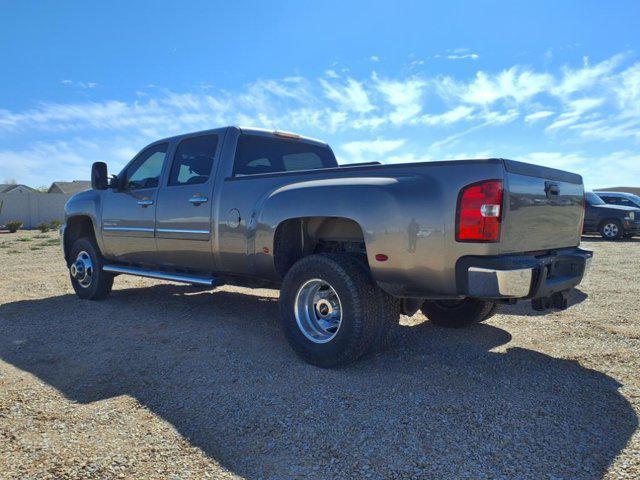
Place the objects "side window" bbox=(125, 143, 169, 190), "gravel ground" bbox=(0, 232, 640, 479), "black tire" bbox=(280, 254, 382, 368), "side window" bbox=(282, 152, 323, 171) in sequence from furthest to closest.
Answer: "side window" bbox=(125, 143, 169, 190) → "side window" bbox=(282, 152, 323, 171) → "black tire" bbox=(280, 254, 382, 368) → "gravel ground" bbox=(0, 232, 640, 479)

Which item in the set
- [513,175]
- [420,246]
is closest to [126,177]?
[420,246]

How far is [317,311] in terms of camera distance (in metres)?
4.09

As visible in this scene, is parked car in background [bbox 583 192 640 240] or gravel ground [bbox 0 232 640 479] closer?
gravel ground [bbox 0 232 640 479]

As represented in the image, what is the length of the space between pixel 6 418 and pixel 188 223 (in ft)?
8.08

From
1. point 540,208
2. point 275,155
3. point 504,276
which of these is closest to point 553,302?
point 540,208

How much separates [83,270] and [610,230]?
15613 millimetres

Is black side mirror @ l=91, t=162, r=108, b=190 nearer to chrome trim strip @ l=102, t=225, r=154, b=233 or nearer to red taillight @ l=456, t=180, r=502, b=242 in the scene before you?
chrome trim strip @ l=102, t=225, r=154, b=233

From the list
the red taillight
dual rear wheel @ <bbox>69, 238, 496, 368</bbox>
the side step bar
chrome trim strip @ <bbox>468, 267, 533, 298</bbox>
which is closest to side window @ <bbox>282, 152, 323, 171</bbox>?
the side step bar

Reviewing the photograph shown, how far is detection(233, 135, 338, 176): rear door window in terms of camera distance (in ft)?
16.8

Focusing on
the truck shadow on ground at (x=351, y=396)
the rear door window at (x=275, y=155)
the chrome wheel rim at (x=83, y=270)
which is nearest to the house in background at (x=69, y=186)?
the chrome wheel rim at (x=83, y=270)

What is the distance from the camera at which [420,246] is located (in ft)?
11.2

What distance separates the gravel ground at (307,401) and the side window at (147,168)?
1.52 meters

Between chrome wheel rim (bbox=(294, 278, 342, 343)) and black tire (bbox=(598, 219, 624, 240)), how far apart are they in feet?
49.9

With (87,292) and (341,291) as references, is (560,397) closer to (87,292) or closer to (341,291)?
(341,291)
